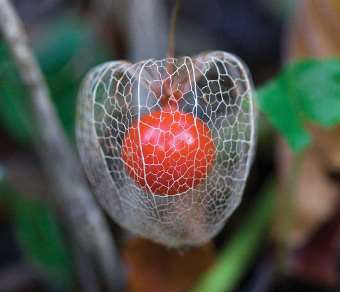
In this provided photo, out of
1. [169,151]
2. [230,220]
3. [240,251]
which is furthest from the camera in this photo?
[230,220]

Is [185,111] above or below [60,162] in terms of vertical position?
above

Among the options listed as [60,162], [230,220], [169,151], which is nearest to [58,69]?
[60,162]

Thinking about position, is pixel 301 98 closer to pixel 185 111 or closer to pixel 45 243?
pixel 185 111

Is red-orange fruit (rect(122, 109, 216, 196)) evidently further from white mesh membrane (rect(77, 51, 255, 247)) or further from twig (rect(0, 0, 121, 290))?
twig (rect(0, 0, 121, 290))

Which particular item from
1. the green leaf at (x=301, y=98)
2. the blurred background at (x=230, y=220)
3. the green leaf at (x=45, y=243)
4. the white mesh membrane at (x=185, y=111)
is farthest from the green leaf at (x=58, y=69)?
the green leaf at (x=301, y=98)

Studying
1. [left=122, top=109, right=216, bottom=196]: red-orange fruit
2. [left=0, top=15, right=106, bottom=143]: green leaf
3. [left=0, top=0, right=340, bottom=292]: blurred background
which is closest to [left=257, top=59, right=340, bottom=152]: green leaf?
[left=0, top=0, right=340, bottom=292]: blurred background

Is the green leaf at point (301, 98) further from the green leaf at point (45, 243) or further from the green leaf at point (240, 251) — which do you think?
the green leaf at point (45, 243)

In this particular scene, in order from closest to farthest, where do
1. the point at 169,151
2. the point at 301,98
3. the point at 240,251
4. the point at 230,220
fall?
the point at 169,151 → the point at 301,98 → the point at 240,251 → the point at 230,220
